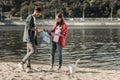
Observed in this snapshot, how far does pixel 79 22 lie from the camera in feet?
458

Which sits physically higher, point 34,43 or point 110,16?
point 34,43

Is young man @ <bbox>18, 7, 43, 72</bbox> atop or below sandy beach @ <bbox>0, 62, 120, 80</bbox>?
atop

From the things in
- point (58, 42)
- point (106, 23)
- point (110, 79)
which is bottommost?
point (106, 23)

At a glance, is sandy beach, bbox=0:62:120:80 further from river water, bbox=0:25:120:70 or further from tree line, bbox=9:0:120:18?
tree line, bbox=9:0:120:18

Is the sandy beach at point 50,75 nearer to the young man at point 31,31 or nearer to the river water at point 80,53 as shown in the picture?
the young man at point 31,31

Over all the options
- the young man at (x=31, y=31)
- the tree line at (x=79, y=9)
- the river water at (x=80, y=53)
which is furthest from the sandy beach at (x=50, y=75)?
the tree line at (x=79, y=9)

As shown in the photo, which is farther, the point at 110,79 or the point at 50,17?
the point at 50,17

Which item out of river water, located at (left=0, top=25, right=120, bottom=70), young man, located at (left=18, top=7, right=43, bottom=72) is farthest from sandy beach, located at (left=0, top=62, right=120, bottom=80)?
river water, located at (left=0, top=25, right=120, bottom=70)

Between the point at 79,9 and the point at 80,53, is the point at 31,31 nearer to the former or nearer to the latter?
the point at 80,53

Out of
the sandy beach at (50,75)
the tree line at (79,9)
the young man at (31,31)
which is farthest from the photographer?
the tree line at (79,9)

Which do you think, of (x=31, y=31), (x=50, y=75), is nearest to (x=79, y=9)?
(x=31, y=31)

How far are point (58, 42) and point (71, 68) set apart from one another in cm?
133

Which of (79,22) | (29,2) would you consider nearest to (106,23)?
(79,22)

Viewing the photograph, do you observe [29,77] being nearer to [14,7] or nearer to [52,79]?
[52,79]
